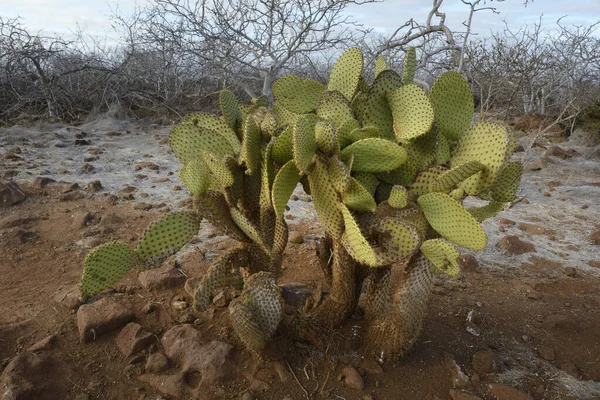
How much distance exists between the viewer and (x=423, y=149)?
194 centimetres

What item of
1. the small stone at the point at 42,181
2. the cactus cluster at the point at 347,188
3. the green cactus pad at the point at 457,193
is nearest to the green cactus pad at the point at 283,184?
the cactus cluster at the point at 347,188

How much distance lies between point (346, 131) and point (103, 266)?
3.38 feet

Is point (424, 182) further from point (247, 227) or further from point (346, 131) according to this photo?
point (247, 227)

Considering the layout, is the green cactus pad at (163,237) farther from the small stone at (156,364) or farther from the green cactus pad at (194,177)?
the small stone at (156,364)

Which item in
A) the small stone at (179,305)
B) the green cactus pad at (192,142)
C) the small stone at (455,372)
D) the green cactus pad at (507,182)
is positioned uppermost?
the green cactus pad at (192,142)

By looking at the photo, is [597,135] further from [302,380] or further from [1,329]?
[1,329]

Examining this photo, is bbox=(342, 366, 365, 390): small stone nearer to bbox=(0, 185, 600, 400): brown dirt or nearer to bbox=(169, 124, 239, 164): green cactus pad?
bbox=(0, 185, 600, 400): brown dirt

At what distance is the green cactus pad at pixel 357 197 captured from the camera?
1667mm

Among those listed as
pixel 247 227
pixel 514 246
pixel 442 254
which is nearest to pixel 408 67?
pixel 442 254

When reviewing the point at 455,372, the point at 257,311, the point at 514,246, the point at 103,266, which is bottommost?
the point at 514,246

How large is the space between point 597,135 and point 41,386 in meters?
8.03

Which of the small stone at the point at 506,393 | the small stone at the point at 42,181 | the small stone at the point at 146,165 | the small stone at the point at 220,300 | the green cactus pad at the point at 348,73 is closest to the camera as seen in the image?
the small stone at the point at 506,393

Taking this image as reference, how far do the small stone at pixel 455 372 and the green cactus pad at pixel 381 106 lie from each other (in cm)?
95

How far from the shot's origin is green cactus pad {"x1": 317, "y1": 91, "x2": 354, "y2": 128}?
192 cm
